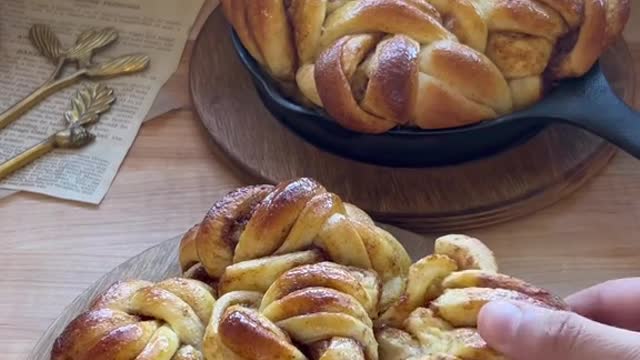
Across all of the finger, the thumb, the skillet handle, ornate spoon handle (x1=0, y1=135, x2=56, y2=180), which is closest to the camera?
the thumb

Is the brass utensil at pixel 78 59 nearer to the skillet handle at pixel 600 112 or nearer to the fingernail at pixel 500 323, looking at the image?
the skillet handle at pixel 600 112

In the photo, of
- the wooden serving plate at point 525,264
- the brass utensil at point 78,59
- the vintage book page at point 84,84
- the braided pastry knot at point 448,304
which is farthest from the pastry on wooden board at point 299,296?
the brass utensil at point 78,59

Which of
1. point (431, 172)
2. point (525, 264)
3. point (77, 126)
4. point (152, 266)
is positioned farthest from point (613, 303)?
point (77, 126)

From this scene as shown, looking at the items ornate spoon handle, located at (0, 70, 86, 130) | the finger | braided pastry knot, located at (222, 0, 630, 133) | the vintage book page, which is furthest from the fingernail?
ornate spoon handle, located at (0, 70, 86, 130)

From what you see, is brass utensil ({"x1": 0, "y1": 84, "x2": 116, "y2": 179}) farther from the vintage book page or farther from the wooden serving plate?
the wooden serving plate

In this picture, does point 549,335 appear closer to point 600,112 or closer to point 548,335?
point 548,335
